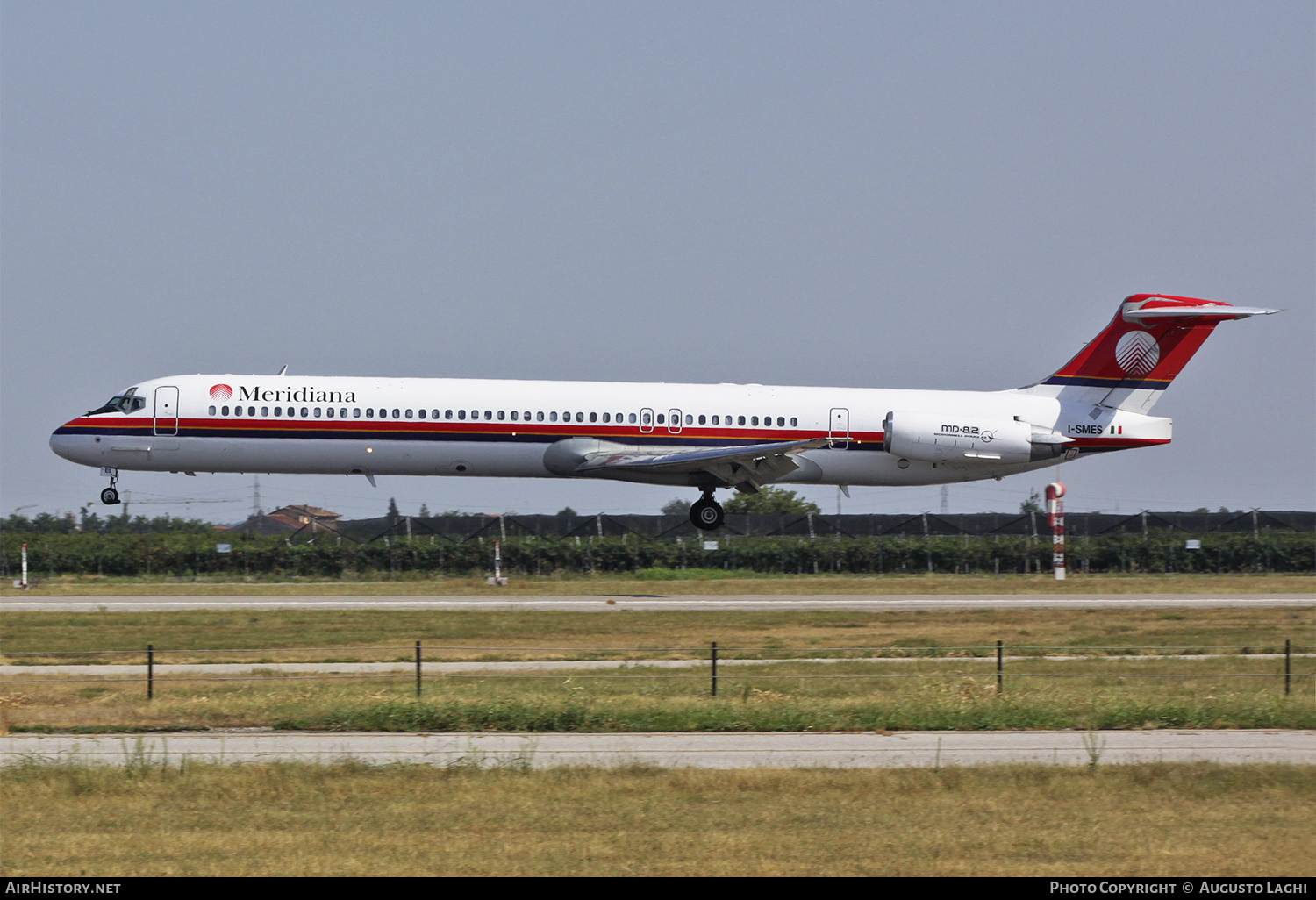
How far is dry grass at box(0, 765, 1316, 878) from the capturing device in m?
10.9

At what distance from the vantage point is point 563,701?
1945 centimetres

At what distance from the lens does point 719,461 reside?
3525 centimetres

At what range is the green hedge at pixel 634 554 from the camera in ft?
155

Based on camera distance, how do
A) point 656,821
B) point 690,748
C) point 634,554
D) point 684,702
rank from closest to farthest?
point 656,821 < point 690,748 < point 684,702 < point 634,554

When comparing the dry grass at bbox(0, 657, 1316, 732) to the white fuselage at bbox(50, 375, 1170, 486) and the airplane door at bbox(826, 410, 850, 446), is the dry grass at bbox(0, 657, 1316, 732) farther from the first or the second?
the airplane door at bbox(826, 410, 850, 446)

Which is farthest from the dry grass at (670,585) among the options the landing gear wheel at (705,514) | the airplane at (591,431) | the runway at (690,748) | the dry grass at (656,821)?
the dry grass at (656,821)

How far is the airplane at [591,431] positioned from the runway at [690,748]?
54.7 ft

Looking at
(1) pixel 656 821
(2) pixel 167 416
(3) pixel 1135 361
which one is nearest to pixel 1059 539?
(3) pixel 1135 361

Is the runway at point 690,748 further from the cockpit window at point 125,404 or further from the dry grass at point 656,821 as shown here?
the cockpit window at point 125,404

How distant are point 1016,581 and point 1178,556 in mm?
11400

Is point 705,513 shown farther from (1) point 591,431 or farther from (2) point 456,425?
(2) point 456,425

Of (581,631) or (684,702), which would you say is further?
(581,631)

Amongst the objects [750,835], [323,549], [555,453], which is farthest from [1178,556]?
[750,835]

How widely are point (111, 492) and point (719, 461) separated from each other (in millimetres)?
16374
